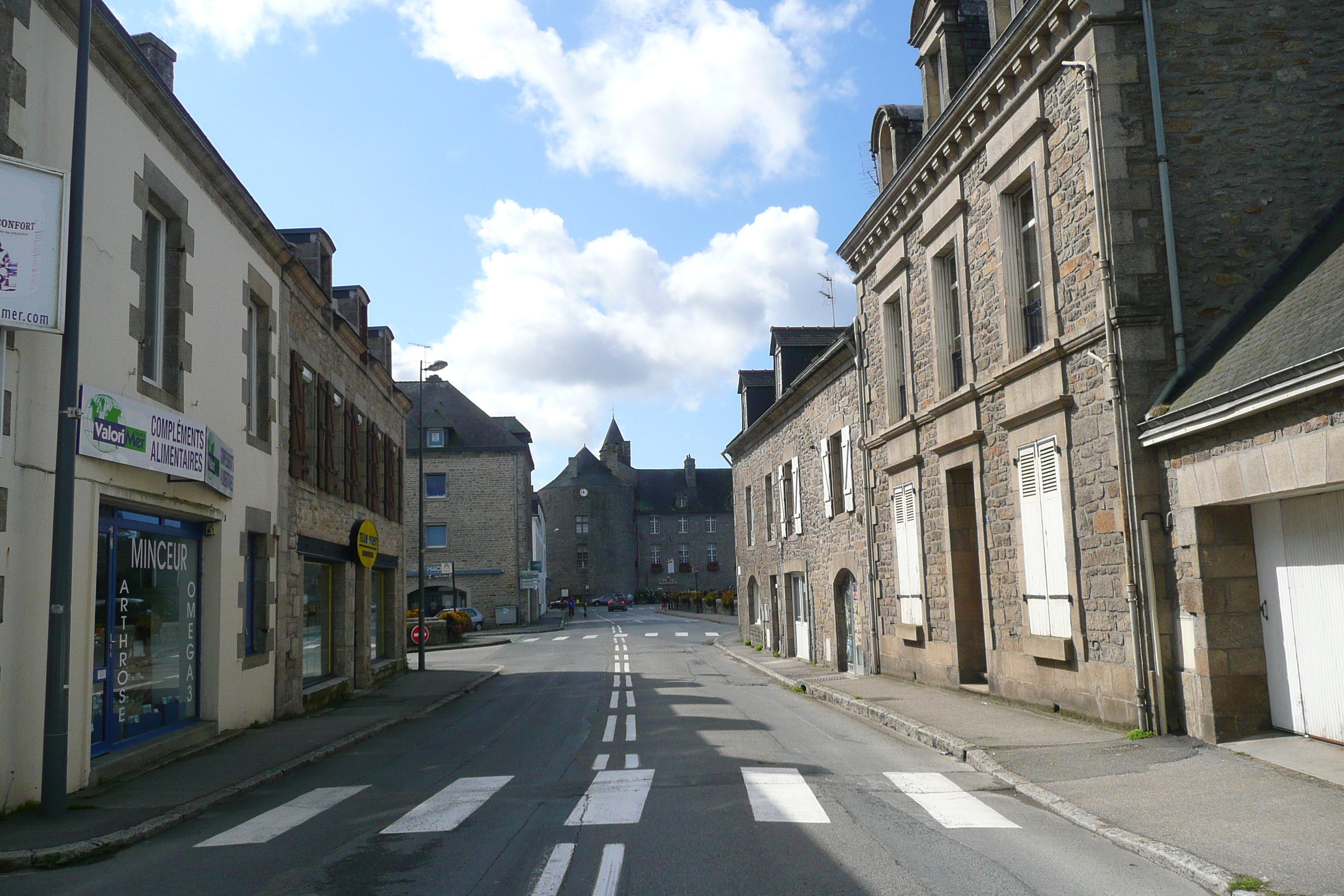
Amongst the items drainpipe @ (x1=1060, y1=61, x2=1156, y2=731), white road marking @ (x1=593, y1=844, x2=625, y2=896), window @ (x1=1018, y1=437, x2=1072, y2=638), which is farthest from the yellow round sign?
white road marking @ (x1=593, y1=844, x2=625, y2=896)

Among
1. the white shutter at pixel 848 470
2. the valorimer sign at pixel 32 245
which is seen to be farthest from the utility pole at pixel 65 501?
the white shutter at pixel 848 470

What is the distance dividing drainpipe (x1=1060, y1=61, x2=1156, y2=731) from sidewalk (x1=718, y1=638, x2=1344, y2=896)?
67cm

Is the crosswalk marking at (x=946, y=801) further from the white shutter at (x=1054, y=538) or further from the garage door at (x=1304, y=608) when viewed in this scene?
the white shutter at (x=1054, y=538)

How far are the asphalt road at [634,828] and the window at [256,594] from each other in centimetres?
258

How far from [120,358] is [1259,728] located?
10627 mm

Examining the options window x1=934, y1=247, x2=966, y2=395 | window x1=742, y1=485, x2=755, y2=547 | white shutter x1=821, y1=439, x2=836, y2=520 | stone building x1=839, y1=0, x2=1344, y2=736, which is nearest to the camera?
stone building x1=839, y1=0, x2=1344, y2=736

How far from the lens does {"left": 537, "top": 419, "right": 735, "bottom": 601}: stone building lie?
97.4 metres

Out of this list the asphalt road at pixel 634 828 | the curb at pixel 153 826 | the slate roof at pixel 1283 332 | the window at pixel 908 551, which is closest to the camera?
the asphalt road at pixel 634 828

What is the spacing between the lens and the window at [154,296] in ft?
34.2

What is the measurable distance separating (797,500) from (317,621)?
1123 centimetres

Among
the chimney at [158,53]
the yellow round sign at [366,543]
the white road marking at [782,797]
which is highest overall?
the chimney at [158,53]

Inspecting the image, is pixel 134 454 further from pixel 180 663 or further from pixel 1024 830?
pixel 1024 830

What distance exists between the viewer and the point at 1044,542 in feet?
38.2

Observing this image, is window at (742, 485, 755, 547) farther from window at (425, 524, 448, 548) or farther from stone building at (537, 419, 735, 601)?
stone building at (537, 419, 735, 601)
